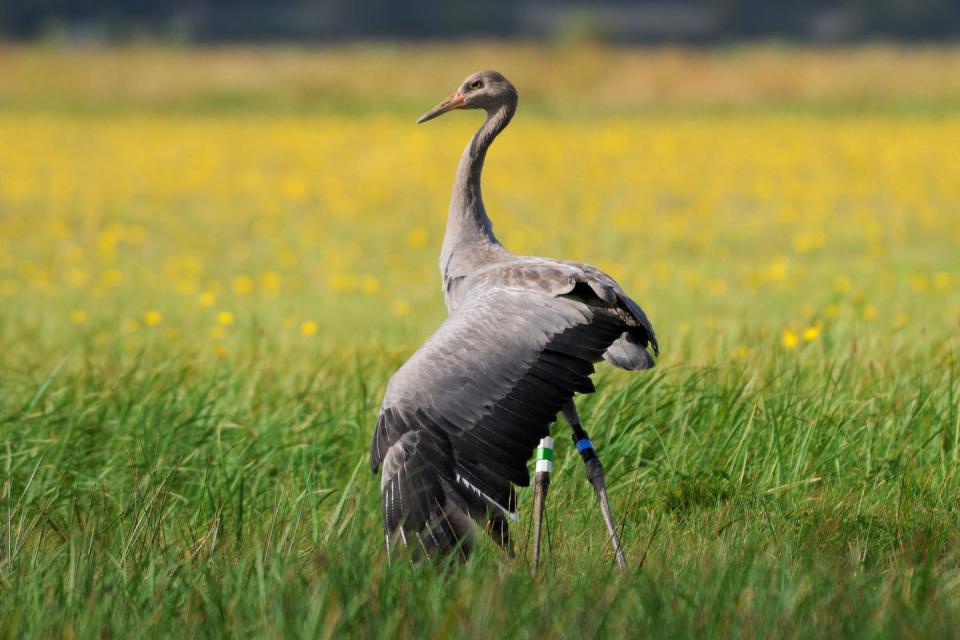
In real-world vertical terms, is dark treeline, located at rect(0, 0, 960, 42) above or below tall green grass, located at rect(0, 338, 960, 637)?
above

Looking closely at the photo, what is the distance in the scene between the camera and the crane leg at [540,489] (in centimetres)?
376

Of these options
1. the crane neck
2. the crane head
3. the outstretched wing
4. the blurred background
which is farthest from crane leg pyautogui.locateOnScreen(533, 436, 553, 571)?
the blurred background

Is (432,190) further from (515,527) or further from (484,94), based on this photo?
(515,527)

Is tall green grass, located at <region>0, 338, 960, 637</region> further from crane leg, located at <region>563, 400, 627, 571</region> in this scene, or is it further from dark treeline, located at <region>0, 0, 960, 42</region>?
dark treeline, located at <region>0, 0, 960, 42</region>

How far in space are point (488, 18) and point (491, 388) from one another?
6293 cm

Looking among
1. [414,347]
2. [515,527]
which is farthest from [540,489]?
[414,347]

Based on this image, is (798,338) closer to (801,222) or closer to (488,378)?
(488,378)

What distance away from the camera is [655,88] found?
2616 cm

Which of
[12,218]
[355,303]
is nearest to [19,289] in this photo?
[355,303]

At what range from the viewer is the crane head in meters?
4.84

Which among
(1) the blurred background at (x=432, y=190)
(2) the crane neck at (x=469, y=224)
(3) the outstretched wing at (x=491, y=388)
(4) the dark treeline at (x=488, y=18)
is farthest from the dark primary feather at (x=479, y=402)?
(4) the dark treeline at (x=488, y=18)

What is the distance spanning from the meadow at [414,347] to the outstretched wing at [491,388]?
253 mm

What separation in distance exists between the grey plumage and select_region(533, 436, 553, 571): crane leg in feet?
0.43

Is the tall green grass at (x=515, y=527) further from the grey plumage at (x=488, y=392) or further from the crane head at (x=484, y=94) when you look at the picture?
the crane head at (x=484, y=94)
